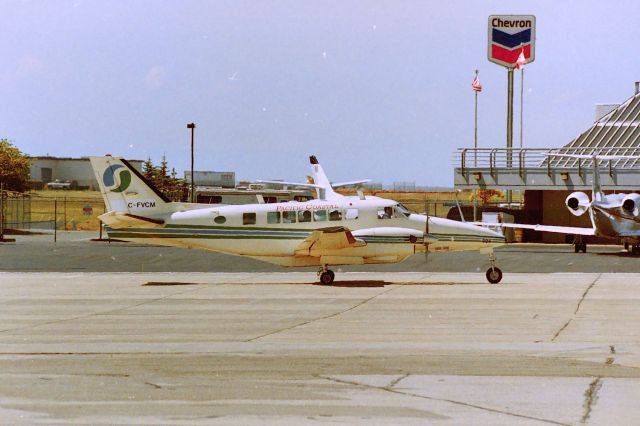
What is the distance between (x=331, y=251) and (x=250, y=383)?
16.7 metres

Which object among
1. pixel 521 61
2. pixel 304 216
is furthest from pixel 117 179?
pixel 521 61

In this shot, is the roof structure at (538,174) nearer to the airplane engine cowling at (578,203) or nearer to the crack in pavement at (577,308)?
the airplane engine cowling at (578,203)

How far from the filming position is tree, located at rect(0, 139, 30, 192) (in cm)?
7994

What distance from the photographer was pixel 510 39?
6569cm

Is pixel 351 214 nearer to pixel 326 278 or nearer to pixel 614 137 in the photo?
pixel 326 278

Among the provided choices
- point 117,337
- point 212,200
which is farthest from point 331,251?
point 212,200

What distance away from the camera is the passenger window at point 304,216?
97.3ft

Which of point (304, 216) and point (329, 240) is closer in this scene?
point (329, 240)

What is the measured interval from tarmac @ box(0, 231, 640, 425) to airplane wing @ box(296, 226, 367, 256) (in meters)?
1.73

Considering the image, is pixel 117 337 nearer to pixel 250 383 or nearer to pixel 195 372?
pixel 195 372

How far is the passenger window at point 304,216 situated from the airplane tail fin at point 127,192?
3.79 m

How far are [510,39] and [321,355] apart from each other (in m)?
53.7

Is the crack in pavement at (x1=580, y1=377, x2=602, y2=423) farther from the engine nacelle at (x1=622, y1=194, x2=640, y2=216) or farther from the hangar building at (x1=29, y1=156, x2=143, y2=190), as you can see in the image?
the hangar building at (x1=29, y1=156, x2=143, y2=190)

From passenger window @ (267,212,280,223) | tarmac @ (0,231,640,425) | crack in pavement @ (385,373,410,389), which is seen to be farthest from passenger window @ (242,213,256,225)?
crack in pavement @ (385,373,410,389)
